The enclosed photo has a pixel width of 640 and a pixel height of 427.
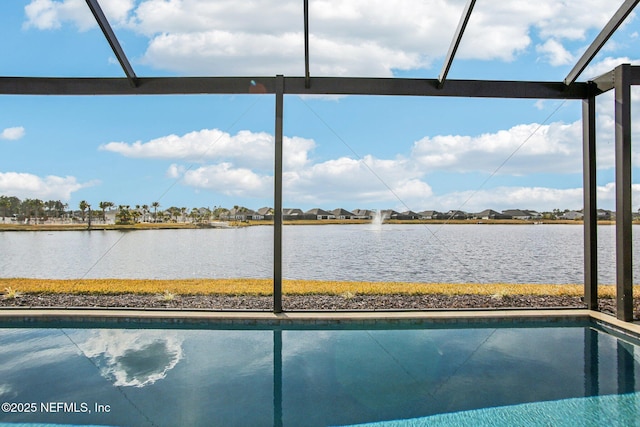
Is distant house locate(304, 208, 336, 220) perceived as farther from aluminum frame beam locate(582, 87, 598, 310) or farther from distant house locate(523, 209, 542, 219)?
aluminum frame beam locate(582, 87, 598, 310)

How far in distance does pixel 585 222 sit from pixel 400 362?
3.11 meters

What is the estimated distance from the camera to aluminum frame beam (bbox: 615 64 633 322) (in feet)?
16.0

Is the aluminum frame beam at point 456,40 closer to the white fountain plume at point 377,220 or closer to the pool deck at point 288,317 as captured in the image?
the pool deck at point 288,317

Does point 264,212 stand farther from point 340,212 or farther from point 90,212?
point 90,212

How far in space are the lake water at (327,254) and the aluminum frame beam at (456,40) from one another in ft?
17.5

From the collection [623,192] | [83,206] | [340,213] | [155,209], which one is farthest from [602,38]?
[83,206]

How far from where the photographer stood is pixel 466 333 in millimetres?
5023

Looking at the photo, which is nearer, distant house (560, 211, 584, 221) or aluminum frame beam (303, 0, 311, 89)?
aluminum frame beam (303, 0, 311, 89)

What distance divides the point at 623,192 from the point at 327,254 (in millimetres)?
9240

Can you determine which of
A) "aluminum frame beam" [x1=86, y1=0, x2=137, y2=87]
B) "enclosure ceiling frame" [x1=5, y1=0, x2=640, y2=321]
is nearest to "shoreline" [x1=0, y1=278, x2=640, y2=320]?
"enclosure ceiling frame" [x1=5, y1=0, x2=640, y2=321]

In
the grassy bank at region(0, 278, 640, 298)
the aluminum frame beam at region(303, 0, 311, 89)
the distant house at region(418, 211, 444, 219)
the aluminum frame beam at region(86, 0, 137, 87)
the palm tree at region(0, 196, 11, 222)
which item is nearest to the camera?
the aluminum frame beam at region(86, 0, 137, 87)

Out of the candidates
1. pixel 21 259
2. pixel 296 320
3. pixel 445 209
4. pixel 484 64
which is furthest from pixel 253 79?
pixel 21 259

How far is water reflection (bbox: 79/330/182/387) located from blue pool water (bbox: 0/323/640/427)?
0.02 meters

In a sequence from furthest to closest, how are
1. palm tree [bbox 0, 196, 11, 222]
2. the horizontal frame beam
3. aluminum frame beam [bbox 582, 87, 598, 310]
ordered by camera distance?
palm tree [bbox 0, 196, 11, 222] < aluminum frame beam [bbox 582, 87, 598, 310] < the horizontal frame beam
